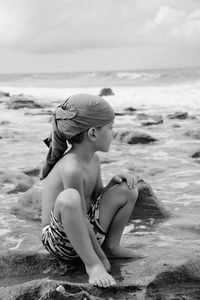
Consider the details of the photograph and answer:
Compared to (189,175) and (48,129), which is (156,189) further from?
(48,129)

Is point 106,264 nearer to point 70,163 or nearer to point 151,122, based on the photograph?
point 70,163

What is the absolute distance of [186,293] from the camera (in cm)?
262

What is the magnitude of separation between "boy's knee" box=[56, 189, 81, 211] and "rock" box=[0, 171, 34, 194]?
9.30 ft

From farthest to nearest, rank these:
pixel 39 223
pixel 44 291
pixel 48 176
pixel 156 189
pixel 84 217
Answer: pixel 156 189 < pixel 39 223 < pixel 48 176 < pixel 84 217 < pixel 44 291

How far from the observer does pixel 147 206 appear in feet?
15.2

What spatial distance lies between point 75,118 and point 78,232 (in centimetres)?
68

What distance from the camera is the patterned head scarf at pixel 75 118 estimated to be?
2934mm

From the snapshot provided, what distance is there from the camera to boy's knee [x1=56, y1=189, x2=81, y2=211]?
8.81ft

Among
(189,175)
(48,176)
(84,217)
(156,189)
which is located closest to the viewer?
(84,217)

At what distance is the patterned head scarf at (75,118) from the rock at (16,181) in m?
2.58

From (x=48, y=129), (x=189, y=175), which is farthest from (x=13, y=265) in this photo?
(x=48, y=129)

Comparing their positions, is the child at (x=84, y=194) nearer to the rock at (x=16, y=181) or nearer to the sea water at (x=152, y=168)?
the sea water at (x=152, y=168)

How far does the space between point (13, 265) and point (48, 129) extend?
26.8 ft

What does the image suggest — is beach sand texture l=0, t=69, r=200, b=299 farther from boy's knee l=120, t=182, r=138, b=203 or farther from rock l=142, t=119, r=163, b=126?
boy's knee l=120, t=182, r=138, b=203
